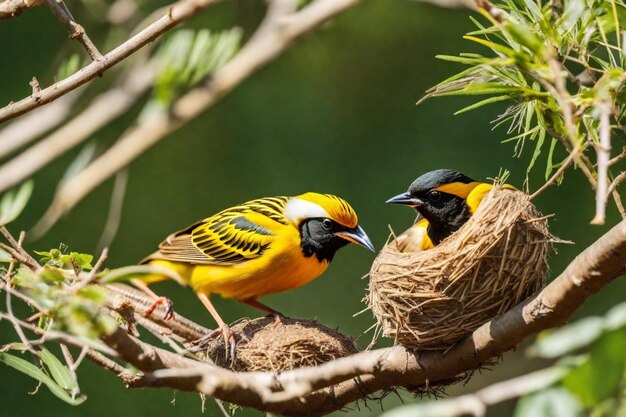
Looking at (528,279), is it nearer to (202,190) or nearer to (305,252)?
(305,252)

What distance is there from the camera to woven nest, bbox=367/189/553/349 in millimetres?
2906

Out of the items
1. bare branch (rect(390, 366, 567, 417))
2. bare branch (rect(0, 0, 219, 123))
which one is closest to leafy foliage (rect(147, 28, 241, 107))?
bare branch (rect(0, 0, 219, 123))

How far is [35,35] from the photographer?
6.84 metres

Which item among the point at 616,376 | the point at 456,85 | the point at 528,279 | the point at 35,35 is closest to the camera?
the point at 616,376

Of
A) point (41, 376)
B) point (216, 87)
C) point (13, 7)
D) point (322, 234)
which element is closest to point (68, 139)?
point (216, 87)

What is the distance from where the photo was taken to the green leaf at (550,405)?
1072 mm

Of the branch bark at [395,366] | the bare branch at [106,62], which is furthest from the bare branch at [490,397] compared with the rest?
the bare branch at [106,62]

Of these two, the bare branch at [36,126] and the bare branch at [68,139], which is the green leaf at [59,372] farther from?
the bare branch at [36,126]

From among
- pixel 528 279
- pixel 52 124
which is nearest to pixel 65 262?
pixel 528 279

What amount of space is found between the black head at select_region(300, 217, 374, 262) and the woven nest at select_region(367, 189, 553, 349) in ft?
2.83

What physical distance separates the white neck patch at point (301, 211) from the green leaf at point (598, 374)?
115 inches

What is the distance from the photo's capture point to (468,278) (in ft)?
9.76

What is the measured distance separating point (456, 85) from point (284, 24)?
156cm

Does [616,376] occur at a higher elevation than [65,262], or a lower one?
lower
